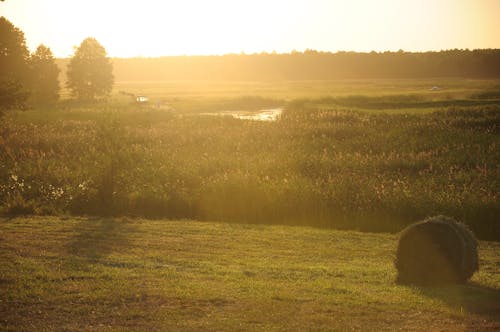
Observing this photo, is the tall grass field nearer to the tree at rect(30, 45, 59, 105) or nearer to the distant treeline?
the tree at rect(30, 45, 59, 105)

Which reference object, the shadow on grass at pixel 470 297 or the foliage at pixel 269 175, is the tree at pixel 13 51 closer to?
the foliage at pixel 269 175

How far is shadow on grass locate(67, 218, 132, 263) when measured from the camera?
15688mm

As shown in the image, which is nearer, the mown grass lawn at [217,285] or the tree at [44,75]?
the mown grass lawn at [217,285]

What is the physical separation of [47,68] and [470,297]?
75873 mm

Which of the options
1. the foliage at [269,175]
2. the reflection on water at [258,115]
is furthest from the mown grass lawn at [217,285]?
the reflection on water at [258,115]

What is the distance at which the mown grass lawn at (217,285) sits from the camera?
10.6m

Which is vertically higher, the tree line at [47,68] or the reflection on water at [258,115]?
the tree line at [47,68]

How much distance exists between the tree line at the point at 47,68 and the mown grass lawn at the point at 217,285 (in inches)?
1470

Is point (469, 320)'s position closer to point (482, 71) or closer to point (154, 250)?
point (154, 250)

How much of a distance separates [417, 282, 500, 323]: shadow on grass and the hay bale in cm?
35

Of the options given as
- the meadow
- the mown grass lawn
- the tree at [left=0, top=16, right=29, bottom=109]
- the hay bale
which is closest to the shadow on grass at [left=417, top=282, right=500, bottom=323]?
the mown grass lawn

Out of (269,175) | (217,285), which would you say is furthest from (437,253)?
(269,175)

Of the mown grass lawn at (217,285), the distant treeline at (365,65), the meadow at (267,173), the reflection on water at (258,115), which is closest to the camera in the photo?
the mown grass lawn at (217,285)

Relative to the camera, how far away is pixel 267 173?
93.8 ft
